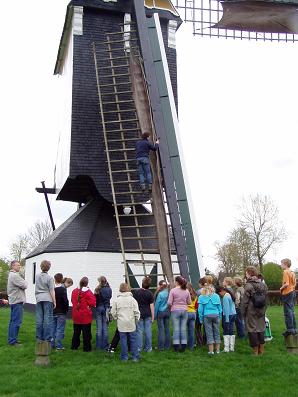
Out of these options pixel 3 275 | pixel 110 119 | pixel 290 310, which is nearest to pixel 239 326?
pixel 290 310

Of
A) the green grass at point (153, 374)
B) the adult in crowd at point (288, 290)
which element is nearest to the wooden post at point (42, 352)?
the green grass at point (153, 374)

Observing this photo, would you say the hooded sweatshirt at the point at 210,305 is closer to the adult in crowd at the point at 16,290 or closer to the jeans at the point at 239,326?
the jeans at the point at 239,326

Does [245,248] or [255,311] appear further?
[245,248]

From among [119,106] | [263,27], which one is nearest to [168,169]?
[119,106]

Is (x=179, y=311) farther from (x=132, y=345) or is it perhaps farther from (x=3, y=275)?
(x=3, y=275)

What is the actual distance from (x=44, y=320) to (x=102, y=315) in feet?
4.48

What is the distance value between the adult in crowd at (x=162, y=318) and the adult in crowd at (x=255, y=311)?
1567mm

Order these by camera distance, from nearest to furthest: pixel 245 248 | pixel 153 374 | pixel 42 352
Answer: pixel 153 374
pixel 42 352
pixel 245 248

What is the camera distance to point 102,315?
10.5 meters

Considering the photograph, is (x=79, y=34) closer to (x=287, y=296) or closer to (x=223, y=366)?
(x=287, y=296)

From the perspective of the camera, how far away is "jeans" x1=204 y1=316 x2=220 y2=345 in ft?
32.9

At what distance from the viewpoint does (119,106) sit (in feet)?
56.7

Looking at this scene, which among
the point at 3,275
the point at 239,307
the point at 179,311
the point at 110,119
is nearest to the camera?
the point at 179,311

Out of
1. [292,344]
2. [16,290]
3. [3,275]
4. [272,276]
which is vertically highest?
[3,275]
